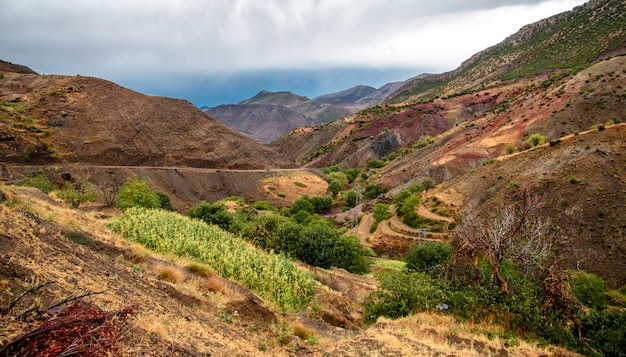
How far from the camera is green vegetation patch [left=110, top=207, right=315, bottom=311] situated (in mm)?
12258

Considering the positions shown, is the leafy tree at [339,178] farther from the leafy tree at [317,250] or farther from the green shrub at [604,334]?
the green shrub at [604,334]

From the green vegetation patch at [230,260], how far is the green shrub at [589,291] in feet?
46.1

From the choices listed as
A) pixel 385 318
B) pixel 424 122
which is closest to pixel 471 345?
pixel 385 318

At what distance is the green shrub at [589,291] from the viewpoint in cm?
1825

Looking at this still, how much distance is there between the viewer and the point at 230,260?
12.9 metres

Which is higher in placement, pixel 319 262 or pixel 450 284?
pixel 450 284

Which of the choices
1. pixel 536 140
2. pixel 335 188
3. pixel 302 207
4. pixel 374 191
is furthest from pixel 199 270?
pixel 335 188

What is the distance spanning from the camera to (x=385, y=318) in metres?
11.7

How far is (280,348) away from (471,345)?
473cm

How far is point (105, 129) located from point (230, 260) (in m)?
45.1

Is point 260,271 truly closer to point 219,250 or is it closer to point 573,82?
point 219,250

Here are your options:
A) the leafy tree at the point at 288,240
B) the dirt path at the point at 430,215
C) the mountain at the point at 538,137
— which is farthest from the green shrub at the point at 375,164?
the leafy tree at the point at 288,240

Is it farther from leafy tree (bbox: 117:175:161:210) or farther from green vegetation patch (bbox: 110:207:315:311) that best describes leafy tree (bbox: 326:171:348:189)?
green vegetation patch (bbox: 110:207:315:311)

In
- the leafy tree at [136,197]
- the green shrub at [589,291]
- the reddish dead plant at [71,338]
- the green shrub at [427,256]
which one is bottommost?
the green shrub at [589,291]
